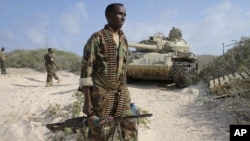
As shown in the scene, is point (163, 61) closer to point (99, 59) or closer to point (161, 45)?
point (161, 45)

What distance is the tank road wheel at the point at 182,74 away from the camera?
35.1 feet

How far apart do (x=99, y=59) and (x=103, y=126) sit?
598mm

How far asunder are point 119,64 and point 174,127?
3.18 metres

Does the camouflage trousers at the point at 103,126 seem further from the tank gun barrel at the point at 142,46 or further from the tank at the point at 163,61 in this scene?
the tank gun barrel at the point at 142,46

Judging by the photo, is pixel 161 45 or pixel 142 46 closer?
pixel 142 46

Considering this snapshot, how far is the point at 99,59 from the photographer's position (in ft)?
10.8

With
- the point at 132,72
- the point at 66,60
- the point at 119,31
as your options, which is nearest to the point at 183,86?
the point at 132,72

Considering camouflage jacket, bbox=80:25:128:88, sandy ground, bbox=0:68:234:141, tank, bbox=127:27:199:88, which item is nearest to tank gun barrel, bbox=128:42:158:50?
tank, bbox=127:27:199:88

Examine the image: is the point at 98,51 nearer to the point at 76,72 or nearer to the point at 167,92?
the point at 167,92

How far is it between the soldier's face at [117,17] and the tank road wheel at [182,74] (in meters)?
7.51

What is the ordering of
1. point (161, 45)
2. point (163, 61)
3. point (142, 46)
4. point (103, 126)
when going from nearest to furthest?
point (103, 126)
point (163, 61)
point (142, 46)
point (161, 45)

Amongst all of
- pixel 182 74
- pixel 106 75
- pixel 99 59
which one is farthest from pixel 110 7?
pixel 182 74

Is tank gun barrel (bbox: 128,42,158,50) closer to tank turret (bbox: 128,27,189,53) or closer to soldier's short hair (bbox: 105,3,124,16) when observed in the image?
tank turret (bbox: 128,27,189,53)

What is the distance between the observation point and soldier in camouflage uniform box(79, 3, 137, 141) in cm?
323
